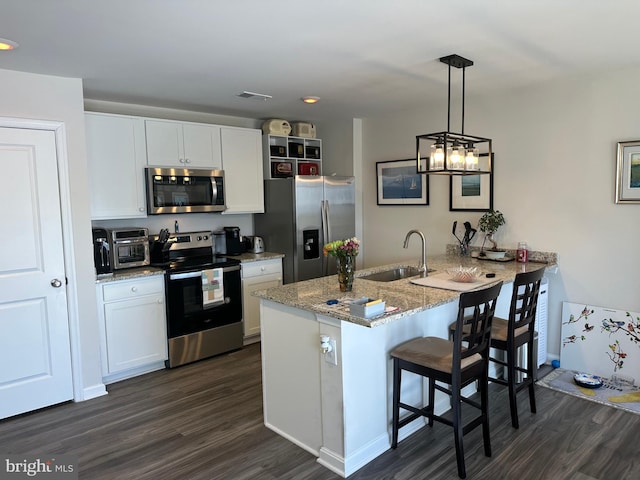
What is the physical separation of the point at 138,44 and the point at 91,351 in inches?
90.0

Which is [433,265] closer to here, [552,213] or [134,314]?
[552,213]

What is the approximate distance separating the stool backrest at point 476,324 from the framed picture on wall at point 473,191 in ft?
6.25

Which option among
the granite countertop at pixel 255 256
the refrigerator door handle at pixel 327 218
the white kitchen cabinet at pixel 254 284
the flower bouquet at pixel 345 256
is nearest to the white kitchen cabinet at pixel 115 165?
the granite countertop at pixel 255 256

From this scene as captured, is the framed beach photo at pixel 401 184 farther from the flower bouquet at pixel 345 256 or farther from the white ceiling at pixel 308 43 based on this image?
the flower bouquet at pixel 345 256

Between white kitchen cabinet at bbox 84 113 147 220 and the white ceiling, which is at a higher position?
the white ceiling

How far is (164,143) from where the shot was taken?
13.7 feet

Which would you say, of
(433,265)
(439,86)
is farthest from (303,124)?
(433,265)

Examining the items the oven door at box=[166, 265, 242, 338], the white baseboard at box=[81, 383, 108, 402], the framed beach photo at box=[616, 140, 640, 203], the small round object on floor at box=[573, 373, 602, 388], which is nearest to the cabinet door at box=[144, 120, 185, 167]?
the oven door at box=[166, 265, 242, 338]

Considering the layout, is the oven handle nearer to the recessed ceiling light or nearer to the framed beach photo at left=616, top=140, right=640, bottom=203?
the recessed ceiling light

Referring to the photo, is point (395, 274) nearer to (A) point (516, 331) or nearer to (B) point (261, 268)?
(A) point (516, 331)

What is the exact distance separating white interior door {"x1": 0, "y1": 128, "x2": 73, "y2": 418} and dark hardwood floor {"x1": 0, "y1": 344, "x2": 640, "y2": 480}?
22 cm

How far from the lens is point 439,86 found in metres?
3.75

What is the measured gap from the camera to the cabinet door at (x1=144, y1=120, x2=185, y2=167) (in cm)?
409

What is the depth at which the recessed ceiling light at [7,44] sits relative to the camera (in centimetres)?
251
